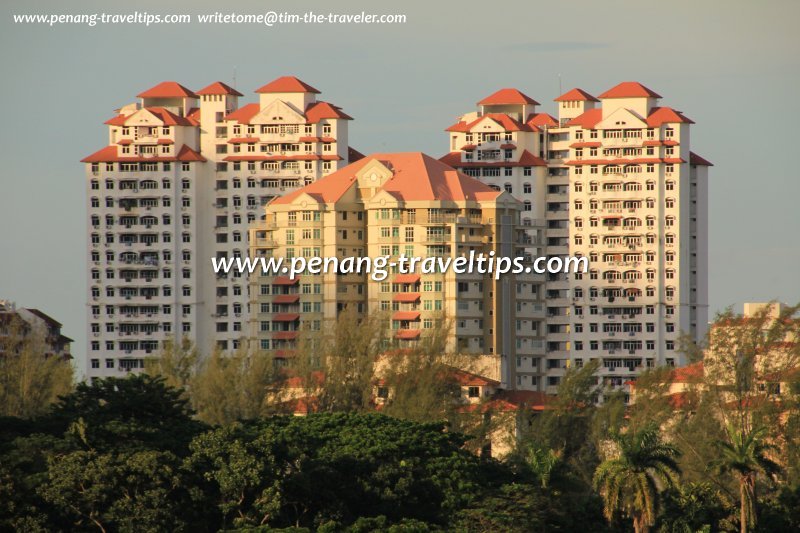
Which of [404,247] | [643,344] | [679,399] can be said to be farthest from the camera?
[643,344]

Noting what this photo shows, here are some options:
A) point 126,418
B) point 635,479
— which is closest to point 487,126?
point 635,479

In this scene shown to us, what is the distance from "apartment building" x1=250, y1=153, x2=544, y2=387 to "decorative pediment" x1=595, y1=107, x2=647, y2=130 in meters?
12.3

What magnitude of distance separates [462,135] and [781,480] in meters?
64.4

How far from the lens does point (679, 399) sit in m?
111

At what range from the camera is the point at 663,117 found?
151500 mm

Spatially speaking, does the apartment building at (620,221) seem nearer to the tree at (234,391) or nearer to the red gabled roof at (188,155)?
the red gabled roof at (188,155)

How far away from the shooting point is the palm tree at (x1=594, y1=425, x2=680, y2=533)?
78.1 m

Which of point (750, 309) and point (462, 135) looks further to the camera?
point (462, 135)

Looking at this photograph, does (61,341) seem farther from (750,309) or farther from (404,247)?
(750,309)

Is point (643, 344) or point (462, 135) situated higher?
point (462, 135)

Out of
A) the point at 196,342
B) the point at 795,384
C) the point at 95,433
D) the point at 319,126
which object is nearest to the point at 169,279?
the point at 196,342

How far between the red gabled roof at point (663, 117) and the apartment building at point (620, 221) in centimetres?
13

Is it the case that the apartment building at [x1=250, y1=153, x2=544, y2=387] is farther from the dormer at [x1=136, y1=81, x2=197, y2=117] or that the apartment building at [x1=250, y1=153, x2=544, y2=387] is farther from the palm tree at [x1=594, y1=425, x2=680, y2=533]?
the palm tree at [x1=594, y1=425, x2=680, y2=533]

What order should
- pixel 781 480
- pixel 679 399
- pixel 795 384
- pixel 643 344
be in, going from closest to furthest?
1. pixel 781 480
2. pixel 795 384
3. pixel 679 399
4. pixel 643 344
